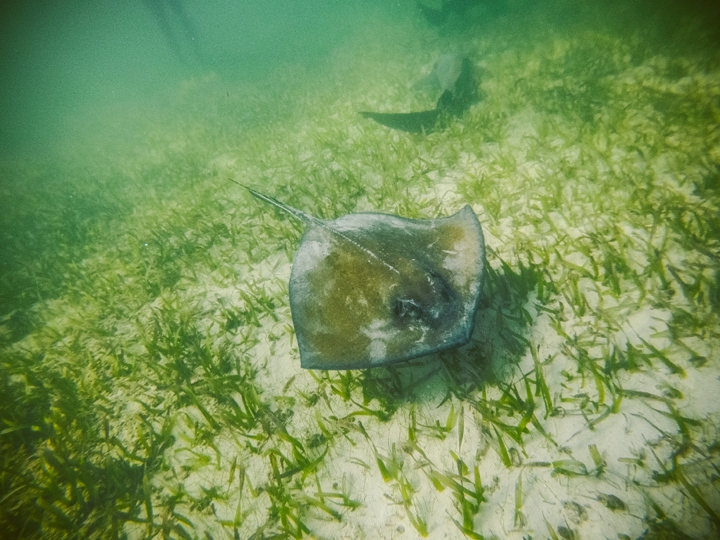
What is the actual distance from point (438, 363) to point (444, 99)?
270 inches

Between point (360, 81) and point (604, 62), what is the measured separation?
350 inches

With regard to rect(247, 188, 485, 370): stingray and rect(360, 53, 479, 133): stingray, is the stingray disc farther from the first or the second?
rect(360, 53, 479, 133): stingray

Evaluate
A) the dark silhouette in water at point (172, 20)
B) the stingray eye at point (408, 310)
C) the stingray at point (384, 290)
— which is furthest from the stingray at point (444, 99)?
the dark silhouette in water at point (172, 20)

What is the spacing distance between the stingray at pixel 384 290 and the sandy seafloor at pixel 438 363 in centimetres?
87

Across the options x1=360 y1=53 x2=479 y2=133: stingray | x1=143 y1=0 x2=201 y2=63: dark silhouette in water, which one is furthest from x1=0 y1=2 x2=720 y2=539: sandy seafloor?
x1=143 y1=0 x2=201 y2=63: dark silhouette in water

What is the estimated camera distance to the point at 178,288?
16.1ft

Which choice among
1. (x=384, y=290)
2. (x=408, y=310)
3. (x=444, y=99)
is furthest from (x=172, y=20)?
(x=408, y=310)

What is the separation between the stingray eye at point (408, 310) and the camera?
6.84 feet

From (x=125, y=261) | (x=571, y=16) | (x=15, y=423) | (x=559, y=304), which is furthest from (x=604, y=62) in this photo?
(x=15, y=423)

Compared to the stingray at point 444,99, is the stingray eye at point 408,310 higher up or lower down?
higher up

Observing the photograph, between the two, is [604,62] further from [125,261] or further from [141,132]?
[141,132]

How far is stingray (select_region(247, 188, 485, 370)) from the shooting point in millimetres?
1983

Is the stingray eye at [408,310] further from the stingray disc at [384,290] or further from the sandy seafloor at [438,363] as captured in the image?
the sandy seafloor at [438,363]

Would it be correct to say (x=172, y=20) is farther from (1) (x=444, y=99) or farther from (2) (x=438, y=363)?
(2) (x=438, y=363)
